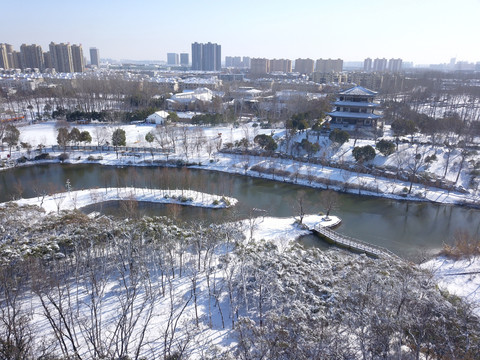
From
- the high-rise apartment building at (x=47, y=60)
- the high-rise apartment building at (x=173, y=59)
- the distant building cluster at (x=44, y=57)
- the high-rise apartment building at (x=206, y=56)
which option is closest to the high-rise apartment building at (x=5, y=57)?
the distant building cluster at (x=44, y=57)

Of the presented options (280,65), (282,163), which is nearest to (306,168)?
(282,163)

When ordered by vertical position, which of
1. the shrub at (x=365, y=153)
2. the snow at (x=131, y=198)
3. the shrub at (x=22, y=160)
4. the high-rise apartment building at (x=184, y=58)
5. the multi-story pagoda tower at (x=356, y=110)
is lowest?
the snow at (x=131, y=198)

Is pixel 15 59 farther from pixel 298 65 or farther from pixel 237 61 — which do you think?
pixel 237 61

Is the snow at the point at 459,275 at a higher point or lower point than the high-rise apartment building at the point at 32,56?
lower

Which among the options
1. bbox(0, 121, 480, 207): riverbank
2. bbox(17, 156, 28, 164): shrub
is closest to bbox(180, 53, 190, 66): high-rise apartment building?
bbox(0, 121, 480, 207): riverbank

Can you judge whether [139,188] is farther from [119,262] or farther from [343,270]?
[343,270]

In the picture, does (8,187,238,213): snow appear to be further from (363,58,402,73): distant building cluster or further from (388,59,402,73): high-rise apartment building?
(388,59,402,73): high-rise apartment building

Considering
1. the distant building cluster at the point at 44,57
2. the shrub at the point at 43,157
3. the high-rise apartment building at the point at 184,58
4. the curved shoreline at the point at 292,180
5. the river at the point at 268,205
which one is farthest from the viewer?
the high-rise apartment building at the point at 184,58

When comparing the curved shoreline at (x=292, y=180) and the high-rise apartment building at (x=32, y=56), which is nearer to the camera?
the curved shoreline at (x=292, y=180)

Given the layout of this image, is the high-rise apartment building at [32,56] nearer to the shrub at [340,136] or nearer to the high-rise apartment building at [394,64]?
the shrub at [340,136]
